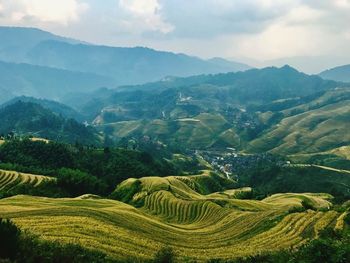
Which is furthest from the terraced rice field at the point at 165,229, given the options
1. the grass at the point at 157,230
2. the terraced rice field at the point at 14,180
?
the terraced rice field at the point at 14,180

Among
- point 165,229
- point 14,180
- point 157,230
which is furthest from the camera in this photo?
point 14,180

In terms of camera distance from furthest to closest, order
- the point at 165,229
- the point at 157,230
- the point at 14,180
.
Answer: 1. the point at 14,180
2. the point at 165,229
3. the point at 157,230

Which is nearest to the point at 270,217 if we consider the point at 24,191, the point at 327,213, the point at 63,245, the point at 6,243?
the point at 327,213

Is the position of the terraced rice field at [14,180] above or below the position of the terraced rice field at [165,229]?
below

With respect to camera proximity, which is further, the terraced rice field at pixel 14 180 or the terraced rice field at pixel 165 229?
the terraced rice field at pixel 14 180

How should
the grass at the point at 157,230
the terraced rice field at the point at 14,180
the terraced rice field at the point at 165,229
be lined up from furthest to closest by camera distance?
the terraced rice field at the point at 14,180 < the terraced rice field at the point at 165,229 < the grass at the point at 157,230

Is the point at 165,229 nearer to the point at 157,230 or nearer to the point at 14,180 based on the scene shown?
the point at 157,230

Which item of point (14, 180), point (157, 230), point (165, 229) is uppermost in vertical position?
point (157, 230)

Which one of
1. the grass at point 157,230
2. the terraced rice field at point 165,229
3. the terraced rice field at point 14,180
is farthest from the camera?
the terraced rice field at point 14,180

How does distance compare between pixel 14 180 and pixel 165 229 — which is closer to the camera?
pixel 165 229

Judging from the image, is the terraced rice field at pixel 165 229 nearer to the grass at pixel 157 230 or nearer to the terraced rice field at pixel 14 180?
the grass at pixel 157 230

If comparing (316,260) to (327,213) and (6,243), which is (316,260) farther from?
(327,213)

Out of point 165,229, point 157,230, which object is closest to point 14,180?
point 165,229
